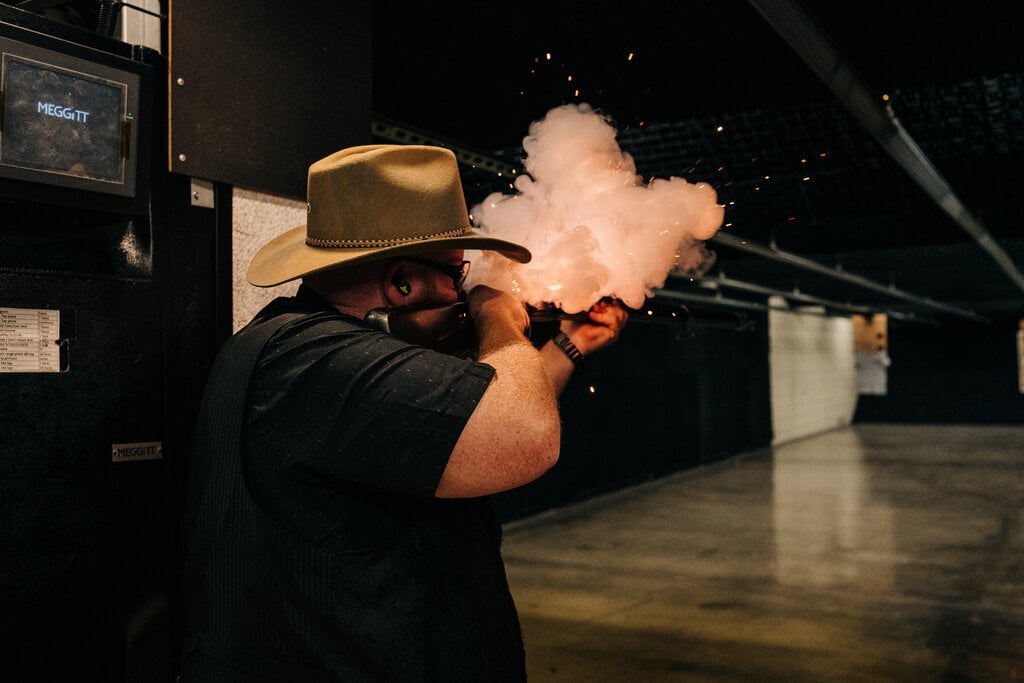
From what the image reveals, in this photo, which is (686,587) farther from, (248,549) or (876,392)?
(876,392)

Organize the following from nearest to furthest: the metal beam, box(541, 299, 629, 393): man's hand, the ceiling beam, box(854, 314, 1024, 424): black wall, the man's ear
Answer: the man's ear < box(541, 299, 629, 393): man's hand < the ceiling beam < the metal beam < box(854, 314, 1024, 424): black wall

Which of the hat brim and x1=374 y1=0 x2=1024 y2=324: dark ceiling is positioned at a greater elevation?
x1=374 y1=0 x2=1024 y2=324: dark ceiling

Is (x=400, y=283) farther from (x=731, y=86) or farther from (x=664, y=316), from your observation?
(x=731, y=86)

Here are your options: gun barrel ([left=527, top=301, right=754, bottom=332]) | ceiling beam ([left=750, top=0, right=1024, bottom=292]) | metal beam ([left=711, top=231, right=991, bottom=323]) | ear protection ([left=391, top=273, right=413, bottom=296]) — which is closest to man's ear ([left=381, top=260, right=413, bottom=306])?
ear protection ([left=391, top=273, right=413, bottom=296])

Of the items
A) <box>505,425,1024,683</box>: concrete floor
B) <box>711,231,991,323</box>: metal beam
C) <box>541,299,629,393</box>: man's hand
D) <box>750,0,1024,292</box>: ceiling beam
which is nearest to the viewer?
<box>541,299,629,393</box>: man's hand

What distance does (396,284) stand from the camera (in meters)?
1.23

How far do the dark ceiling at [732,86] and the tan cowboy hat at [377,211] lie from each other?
74 centimetres

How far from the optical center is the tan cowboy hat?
1.14 meters

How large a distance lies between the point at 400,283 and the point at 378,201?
14 centimetres

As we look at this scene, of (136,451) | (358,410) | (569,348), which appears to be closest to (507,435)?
(358,410)

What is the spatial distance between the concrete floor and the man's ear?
2.55 metres

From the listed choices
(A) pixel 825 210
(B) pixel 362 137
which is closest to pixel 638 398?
(A) pixel 825 210

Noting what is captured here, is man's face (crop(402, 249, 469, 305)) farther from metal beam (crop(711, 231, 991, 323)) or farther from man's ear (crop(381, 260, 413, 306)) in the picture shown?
metal beam (crop(711, 231, 991, 323))

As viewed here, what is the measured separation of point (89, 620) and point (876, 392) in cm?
1836
